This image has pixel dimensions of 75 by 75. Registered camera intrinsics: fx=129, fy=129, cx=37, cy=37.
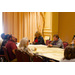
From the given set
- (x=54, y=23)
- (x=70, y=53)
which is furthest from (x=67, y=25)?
(x=70, y=53)

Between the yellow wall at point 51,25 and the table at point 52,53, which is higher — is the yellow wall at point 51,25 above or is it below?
above

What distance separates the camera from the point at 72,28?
6.86m

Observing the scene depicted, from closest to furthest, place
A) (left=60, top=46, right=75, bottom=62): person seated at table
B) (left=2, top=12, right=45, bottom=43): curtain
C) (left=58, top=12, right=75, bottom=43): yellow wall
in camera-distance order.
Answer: (left=60, top=46, right=75, bottom=62): person seated at table
(left=58, top=12, right=75, bottom=43): yellow wall
(left=2, top=12, right=45, bottom=43): curtain

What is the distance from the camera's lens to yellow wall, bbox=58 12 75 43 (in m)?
6.89

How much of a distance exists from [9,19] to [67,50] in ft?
28.8

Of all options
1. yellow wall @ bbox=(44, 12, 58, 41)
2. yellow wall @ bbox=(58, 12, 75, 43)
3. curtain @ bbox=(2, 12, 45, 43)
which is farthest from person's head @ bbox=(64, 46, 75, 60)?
curtain @ bbox=(2, 12, 45, 43)

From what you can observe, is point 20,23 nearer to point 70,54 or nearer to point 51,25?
point 51,25

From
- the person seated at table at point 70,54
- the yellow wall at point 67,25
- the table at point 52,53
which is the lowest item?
the table at point 52,53

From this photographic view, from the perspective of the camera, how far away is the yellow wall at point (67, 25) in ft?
22.6

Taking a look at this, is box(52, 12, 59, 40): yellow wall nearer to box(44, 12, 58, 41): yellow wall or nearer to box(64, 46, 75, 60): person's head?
box(44, 12, 58, 41): yellow wall

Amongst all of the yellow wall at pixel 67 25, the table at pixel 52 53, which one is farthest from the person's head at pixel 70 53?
the yellow wall at pixel 67 25

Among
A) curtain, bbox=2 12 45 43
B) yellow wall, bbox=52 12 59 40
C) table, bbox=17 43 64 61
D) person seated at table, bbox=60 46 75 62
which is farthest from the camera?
curtain, bbox=2 12 45 43

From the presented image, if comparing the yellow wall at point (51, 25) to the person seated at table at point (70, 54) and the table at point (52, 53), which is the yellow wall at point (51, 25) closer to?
the table at point (52, 53)
